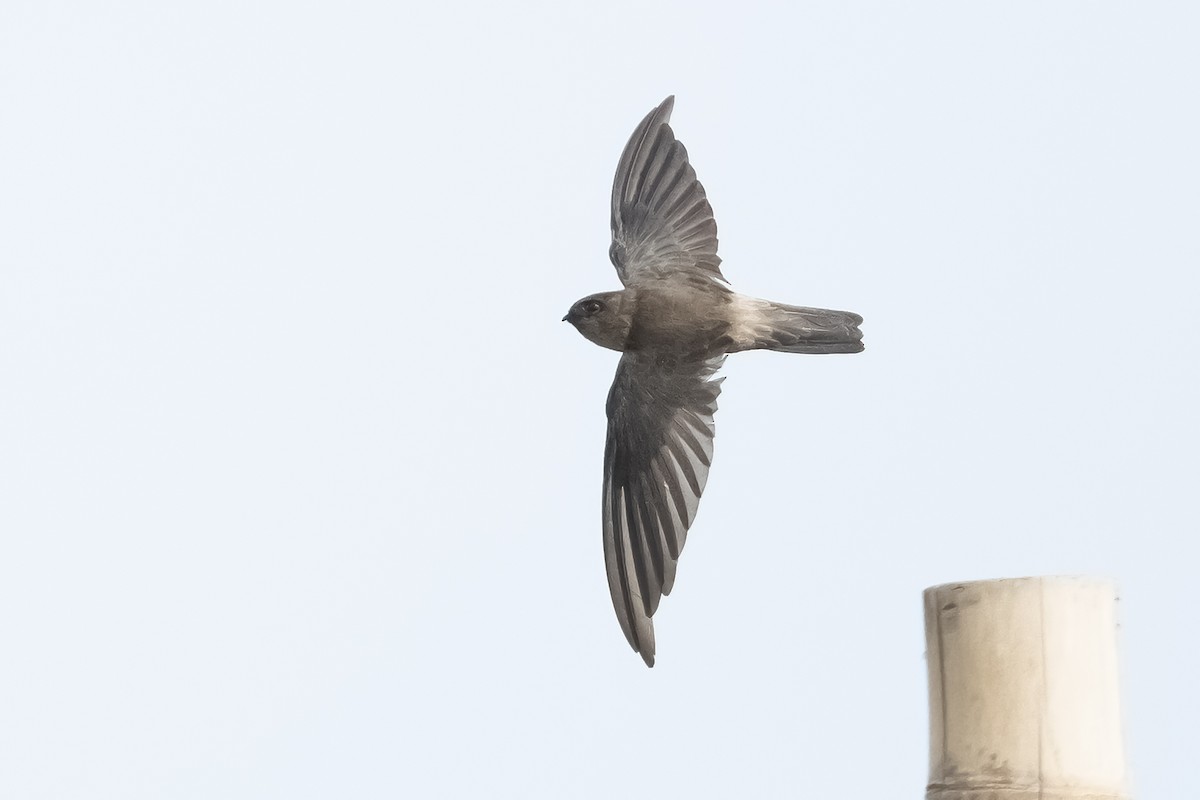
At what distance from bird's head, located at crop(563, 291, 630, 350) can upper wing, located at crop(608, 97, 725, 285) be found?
0.15 meters

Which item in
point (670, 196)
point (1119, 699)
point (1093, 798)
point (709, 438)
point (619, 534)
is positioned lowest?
point (1093, 798)

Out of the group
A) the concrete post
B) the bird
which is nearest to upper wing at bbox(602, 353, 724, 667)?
the bird

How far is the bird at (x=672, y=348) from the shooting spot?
308 cm

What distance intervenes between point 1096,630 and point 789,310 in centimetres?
139

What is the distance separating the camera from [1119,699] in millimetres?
1913

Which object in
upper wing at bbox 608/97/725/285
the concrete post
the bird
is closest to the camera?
the concrete post

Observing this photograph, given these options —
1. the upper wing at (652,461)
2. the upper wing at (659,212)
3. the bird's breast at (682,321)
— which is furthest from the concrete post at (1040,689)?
the upper wing at (659,212)

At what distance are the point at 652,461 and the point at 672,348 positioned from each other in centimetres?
23

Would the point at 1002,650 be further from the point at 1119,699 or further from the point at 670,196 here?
the point at 670,196

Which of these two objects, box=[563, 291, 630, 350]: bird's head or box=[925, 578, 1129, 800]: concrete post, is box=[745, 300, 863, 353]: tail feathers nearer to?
box=[563, 291, 630, 350]: bird's head

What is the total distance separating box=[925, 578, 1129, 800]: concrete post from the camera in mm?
1865

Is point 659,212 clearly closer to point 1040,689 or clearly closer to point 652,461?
point 652,461

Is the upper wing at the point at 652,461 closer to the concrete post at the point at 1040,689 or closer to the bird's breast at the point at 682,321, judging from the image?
the bird's breast at the point at 682,321

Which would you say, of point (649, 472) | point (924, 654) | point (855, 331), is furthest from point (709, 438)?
point (924, 654)
